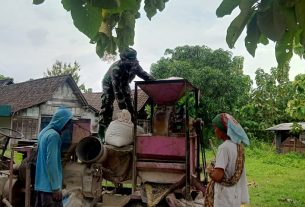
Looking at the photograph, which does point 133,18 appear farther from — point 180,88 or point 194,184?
→ point 194,184

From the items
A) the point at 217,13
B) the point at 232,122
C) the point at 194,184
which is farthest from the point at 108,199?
the point at 217,13

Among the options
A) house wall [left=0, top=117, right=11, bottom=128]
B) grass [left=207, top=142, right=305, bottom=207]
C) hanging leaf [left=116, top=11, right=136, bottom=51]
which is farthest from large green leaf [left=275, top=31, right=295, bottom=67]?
house wall [left=0, top=117, right=11, bottom=128]

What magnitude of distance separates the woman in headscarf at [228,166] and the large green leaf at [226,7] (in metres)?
2.51

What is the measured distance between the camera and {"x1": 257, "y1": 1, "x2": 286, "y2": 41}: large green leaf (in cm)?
130

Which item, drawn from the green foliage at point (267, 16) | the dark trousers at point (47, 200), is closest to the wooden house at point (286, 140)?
the dark trousers at point (47, 200)

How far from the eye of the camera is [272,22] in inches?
51.5

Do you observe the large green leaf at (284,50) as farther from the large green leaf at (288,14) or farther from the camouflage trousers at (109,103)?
the camouflage trousers at (109,103)

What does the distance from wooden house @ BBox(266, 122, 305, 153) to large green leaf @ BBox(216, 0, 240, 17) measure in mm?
27073

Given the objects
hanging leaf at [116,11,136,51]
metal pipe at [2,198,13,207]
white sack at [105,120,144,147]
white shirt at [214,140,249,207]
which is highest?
hanging leaf at [116,11,136,51]

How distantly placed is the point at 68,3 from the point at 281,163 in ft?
63.0

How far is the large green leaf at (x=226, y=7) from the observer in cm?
138

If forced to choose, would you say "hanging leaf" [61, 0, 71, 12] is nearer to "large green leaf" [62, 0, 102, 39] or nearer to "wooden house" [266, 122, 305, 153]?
"large green leaf" [62, 0, 102, 39]

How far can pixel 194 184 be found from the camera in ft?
17.9

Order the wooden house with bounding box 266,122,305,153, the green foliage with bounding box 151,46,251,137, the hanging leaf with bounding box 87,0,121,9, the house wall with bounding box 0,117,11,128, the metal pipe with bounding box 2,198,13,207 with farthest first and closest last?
the wooden house with bounding box 266,122,305,153 → the house wall with bounding box 0,117,11,128 → the green foliage with bounding box 151,46,251,137 → the metal pipe with bounding box 2,198,13,207 → the hanging leaf with bounding box 87,0,121,9
